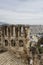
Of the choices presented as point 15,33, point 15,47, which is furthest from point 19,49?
point 15,33

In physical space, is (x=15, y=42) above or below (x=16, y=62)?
above

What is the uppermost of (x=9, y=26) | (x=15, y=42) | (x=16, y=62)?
(x=9, y=26)

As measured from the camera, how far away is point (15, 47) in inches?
568

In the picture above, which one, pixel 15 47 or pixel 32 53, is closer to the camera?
pixel 32 53

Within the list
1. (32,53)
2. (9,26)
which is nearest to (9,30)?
(9,26)

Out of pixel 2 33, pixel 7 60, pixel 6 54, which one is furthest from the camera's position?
pixel 2 33

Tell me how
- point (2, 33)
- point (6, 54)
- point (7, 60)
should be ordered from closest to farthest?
point (7, 60) < point (6, 54) < point (2, 33)

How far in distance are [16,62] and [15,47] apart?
1.65 m

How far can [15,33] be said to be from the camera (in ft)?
47.5

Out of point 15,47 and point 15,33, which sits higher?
point 15,33

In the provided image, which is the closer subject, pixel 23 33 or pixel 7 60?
pixel 7 60

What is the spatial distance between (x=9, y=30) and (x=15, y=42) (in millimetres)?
1065

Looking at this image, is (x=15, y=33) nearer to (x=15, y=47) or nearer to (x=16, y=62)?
(x=15, y=47)

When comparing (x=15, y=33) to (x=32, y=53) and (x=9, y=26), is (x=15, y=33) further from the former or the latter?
(x=32, y=53)
